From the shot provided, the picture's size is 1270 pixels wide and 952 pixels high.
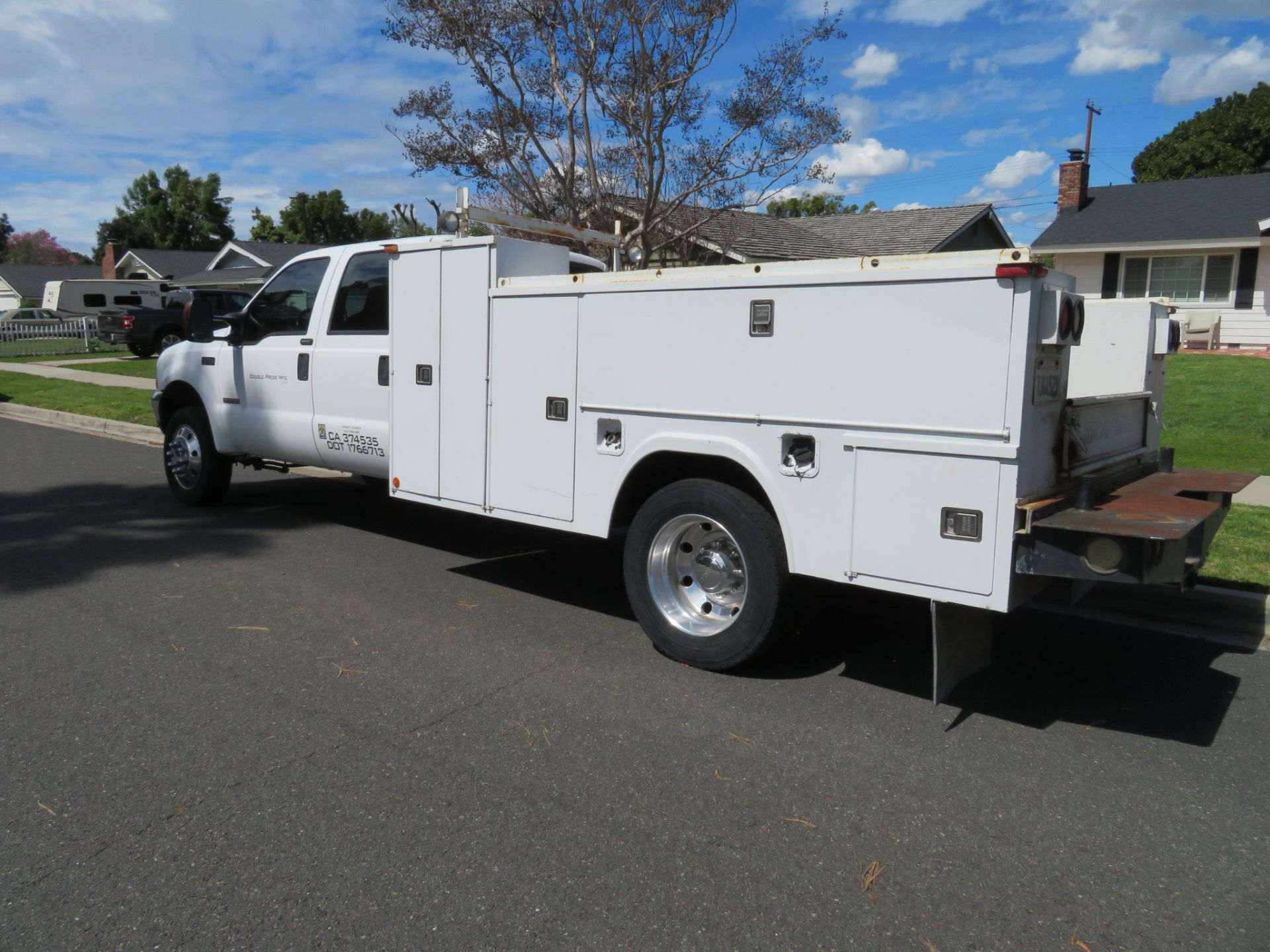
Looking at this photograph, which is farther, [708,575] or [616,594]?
[616,594]

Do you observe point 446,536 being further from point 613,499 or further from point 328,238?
point 328,238

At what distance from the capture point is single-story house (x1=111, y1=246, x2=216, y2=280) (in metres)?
51.2

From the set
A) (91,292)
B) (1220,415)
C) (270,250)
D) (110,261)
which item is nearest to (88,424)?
(1220,415)

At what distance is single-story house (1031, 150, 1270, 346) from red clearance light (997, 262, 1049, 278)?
805 inches

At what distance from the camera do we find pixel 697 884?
126 inches

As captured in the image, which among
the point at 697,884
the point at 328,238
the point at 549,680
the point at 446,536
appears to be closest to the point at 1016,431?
the point at 697,884

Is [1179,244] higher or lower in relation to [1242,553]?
higher

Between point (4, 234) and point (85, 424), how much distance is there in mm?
100719

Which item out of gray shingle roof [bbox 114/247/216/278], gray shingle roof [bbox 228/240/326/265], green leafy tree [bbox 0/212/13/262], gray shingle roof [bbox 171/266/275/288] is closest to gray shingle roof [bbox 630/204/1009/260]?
gray shingle roof [bbox 171/266/275/288]

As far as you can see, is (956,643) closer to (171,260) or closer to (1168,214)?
(1168,214)

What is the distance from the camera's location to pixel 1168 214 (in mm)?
25500

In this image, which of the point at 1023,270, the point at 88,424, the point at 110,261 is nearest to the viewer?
→ the point at 1023,270

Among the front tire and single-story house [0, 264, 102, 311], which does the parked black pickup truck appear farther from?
single-story house [0, 264, 102, 311]

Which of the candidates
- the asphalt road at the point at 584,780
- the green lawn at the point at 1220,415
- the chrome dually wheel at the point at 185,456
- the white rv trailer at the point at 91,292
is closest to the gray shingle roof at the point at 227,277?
the white rv trailer at the point at 91,292
